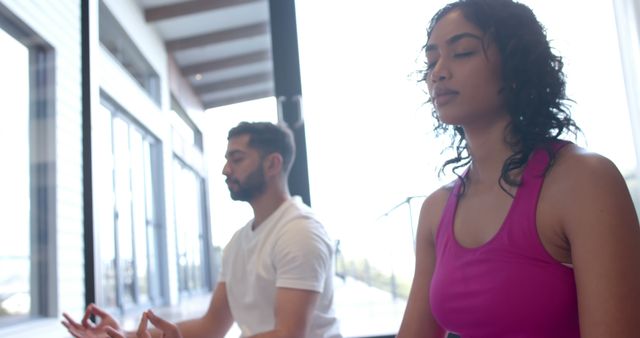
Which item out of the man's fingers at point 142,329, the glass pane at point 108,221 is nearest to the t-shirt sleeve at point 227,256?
the man's fingers at point 142,329

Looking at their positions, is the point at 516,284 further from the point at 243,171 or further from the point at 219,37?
the point at 219,37

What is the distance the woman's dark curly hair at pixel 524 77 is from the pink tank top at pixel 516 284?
0.13 feet

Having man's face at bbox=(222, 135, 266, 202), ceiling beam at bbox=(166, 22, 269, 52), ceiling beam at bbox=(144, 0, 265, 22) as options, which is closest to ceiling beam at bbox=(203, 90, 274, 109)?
ceiling beam at bbox=(166, 22, 269, 52)

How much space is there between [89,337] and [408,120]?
2.06 meters

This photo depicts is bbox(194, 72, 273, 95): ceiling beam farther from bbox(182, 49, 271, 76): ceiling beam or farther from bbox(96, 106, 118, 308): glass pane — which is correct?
bbox(96, 106, 118, 308): glass pane

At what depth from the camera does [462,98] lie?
0.94m

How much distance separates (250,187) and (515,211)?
118 cm

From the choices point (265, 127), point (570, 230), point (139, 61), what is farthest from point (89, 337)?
point (139, 61)

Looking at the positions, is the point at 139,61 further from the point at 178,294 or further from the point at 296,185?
the point at 296,185

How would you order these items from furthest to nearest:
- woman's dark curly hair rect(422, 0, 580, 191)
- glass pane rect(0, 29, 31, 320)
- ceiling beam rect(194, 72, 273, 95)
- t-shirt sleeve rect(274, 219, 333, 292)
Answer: ceiling beam rect(194, 72, 273, 95) < glass pane rect(0, 29, 31, 320) < t-shirt sleeve rect(274, 219, 333, 292) < woman's dark curly hair rect(422, 0, 580, 191)

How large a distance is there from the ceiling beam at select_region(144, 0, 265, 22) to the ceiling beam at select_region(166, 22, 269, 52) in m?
0.14

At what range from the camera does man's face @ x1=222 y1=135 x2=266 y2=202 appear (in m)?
1.93

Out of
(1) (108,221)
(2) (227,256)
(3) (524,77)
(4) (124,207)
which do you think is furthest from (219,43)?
(3) (524,77)

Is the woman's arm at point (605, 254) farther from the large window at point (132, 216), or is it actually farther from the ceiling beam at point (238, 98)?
the large window at point (132, 216)
